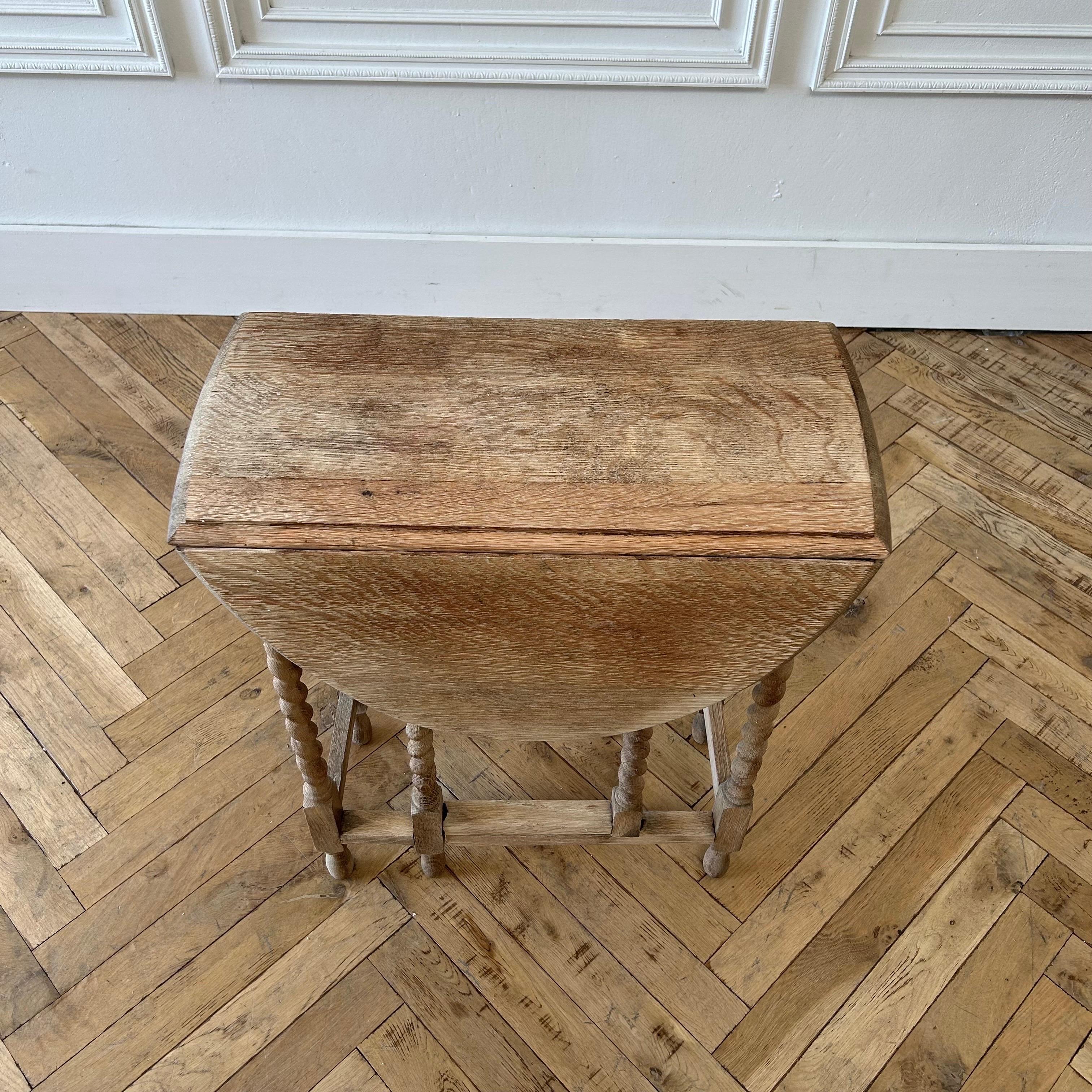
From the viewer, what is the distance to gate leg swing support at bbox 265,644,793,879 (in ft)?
3.80

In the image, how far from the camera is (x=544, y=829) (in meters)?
1.25

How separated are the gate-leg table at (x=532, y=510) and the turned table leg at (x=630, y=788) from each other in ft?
0.30

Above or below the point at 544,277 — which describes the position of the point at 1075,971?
below

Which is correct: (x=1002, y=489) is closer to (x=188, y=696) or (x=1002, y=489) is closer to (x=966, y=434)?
(x=966, y=434)

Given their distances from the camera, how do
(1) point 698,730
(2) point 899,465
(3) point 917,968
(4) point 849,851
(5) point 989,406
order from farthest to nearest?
(5) point 989,406, (2) point 899,465, (1) point 698,730, (4) point 849,851, (3) point 917,968

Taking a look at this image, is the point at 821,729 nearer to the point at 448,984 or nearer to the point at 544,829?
the point at 544,829

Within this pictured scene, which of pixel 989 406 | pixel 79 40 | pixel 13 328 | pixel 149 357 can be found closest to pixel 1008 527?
pixel 989 406

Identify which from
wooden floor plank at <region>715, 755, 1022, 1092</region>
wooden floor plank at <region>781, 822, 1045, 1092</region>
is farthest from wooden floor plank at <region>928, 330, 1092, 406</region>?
wooden floor plank at <region>781, 822, 1045, 1092</region>

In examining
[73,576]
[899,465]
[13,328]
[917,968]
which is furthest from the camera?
[13,328]

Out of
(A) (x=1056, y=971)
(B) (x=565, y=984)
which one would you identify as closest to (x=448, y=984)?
(B) (x=565, y=984)

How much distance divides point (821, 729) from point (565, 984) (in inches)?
22.1

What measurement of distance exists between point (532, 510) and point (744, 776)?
0.50 meters

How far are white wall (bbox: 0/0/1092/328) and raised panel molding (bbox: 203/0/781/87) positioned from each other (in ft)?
0.11

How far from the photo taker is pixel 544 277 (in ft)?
6.76
